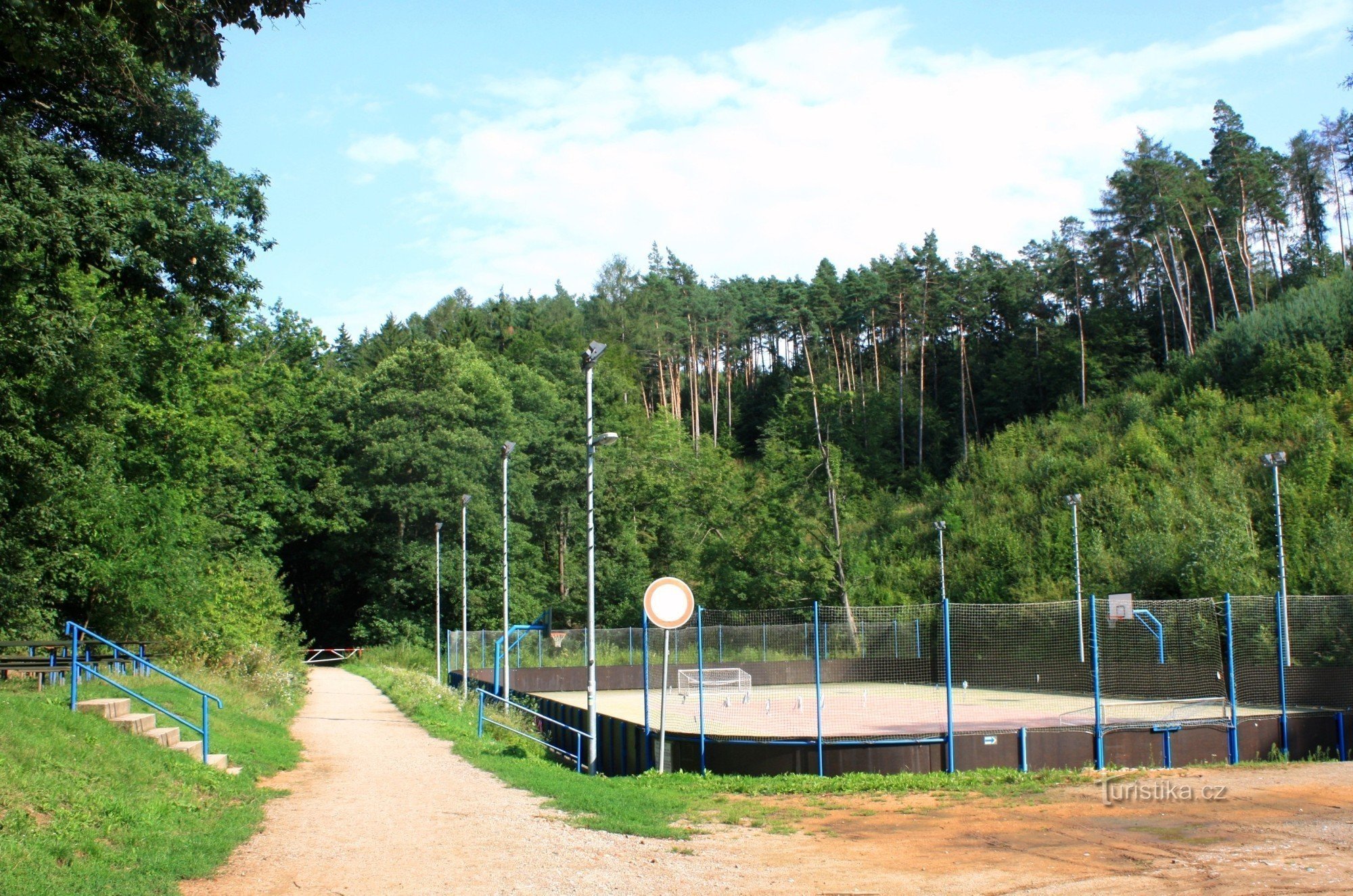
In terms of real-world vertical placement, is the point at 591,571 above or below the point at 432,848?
above

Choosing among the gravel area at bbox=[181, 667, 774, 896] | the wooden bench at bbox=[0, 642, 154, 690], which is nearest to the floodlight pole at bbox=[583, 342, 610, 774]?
the gravel area at bbox=[181, 667, 774, 896]

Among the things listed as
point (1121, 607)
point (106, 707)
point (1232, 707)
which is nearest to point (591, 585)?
point (106, 707)

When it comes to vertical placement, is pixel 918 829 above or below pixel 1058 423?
below

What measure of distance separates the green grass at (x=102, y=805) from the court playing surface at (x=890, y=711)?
→ 7885 mm

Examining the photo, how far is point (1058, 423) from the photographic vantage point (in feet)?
195

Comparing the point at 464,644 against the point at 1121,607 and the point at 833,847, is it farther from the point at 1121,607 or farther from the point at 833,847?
the point at 833,847

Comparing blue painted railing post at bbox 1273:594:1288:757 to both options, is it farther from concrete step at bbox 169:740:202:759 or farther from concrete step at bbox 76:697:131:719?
concrete step at bbox 76:697:131:719

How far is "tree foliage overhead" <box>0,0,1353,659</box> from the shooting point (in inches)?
805

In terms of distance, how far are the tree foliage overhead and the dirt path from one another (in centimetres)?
738

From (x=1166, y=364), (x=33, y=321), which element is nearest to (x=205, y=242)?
(x=33, y=321)

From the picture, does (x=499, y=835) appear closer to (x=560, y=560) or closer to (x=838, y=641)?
(x=838, y=641)

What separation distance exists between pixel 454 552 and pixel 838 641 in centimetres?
2843

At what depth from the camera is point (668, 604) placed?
1546 cm

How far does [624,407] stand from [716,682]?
164ft
